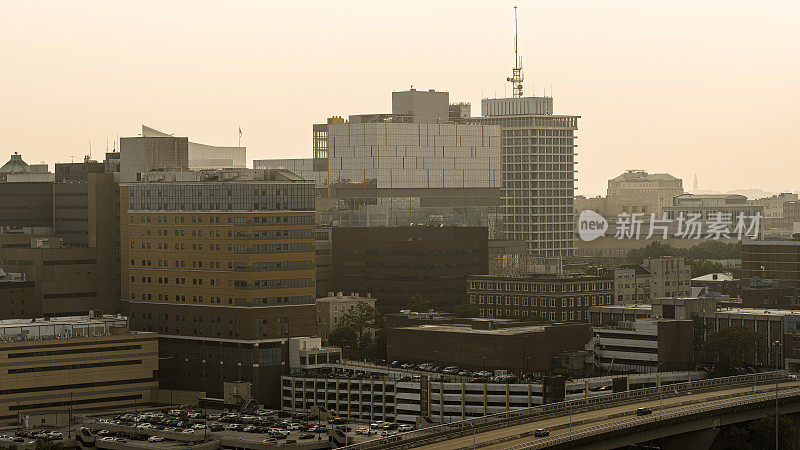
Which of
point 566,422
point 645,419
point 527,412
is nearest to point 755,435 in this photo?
point 645,419

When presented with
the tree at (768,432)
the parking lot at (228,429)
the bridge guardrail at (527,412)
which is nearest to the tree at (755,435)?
the tree at (768,432)

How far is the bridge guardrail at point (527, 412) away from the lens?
14862cm

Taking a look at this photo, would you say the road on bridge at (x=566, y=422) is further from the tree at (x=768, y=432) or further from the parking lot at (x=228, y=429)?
the parking lot at (x=228, y=429)

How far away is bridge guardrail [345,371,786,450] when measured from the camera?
149m

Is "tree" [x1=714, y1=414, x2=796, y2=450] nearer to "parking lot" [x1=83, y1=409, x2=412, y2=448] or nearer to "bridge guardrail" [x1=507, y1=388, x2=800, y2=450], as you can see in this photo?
"bridge guardrail" [x1=507, y1=388, x2=800, y2=450]

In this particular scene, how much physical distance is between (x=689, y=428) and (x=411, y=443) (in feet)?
121

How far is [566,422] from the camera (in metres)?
161

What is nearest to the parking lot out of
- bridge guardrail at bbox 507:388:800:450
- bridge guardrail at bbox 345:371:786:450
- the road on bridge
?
bridge guardrail at bbox 345:371:786:450

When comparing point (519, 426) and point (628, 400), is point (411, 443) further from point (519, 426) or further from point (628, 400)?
point (628, 400)

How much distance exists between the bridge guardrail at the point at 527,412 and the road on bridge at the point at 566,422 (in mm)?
1554

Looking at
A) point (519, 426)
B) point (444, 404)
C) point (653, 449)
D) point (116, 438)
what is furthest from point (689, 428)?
point (116, 438)

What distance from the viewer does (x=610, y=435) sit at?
156875 millimetres

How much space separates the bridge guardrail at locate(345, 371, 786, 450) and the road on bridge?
1.55 meters

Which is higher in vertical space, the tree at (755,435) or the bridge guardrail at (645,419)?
the bridge guardrail at (645,419)
